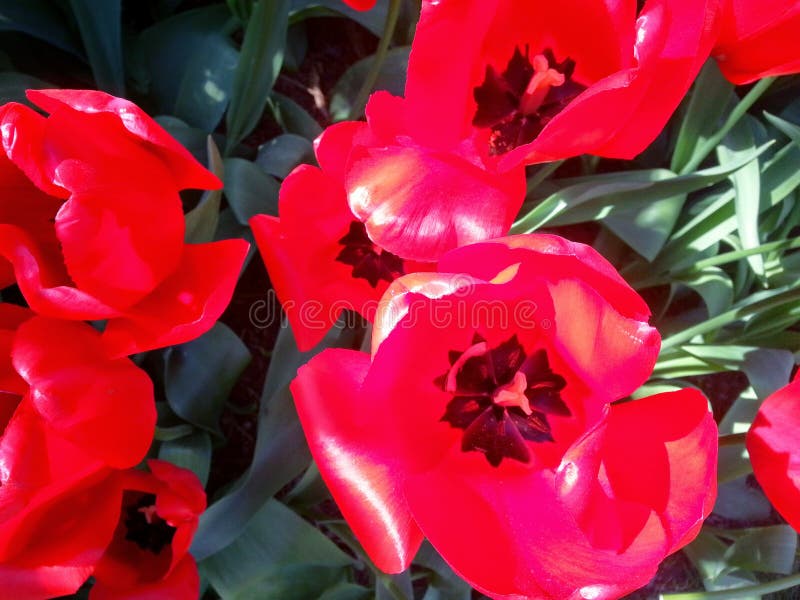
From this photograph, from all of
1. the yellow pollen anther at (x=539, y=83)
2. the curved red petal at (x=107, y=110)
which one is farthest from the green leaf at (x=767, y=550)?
the curved red petal at (x=107, y=110)

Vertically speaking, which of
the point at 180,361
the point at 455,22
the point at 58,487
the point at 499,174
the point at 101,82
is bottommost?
the point at 180,361

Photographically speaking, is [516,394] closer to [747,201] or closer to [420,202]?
[420,202]

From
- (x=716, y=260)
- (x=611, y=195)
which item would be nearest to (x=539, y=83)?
(x=611, y=195)

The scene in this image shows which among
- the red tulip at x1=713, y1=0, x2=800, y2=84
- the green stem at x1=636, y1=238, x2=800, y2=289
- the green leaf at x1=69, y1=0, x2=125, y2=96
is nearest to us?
the red tulip at x1=713, y1=0, x2=800, y2=84

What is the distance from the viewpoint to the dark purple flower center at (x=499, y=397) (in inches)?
29.6

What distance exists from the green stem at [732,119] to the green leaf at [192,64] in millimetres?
644

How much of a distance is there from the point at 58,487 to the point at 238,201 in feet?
1.47

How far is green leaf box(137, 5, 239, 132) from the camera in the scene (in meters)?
1.07

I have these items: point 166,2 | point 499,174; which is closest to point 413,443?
point 499,174

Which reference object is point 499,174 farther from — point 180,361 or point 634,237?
point 180,361

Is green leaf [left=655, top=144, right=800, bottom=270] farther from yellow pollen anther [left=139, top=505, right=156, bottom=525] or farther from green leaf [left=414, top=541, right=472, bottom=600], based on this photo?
yellow pollen anther [left=139, top=505, right=156, bottom=525]

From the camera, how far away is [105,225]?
66cm

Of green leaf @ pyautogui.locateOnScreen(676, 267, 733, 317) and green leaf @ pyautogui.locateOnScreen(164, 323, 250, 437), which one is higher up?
green leaf @ pyautogui.locateOnScreen(676, 267, 733, 317)

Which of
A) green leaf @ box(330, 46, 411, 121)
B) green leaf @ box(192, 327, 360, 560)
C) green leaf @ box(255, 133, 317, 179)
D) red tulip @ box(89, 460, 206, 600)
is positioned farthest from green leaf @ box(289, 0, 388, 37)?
red tulip @ box(89, 460, 206, 600)
